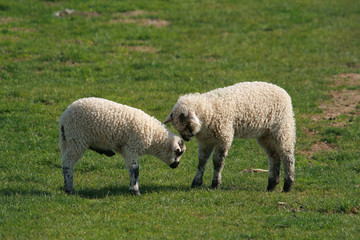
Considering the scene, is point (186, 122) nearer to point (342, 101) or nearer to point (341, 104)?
point (341, 104)

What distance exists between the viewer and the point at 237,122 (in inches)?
420

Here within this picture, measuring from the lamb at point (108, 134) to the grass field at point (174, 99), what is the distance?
0.70 m

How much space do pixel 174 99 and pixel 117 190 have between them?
592cm

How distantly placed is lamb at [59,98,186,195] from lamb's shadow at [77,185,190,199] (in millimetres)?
259

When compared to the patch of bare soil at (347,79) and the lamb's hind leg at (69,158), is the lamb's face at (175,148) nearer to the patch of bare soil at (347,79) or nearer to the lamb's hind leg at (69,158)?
the lamb's hind leg at (69,158)

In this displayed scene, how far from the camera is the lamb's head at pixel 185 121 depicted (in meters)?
10.2

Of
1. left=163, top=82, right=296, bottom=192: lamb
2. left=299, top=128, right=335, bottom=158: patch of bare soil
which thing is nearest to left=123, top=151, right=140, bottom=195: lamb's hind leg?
left=163, top=82, right=296, bottom=192: lamb

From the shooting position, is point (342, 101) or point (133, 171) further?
point (342, 101)

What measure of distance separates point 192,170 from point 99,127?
9.85 feet

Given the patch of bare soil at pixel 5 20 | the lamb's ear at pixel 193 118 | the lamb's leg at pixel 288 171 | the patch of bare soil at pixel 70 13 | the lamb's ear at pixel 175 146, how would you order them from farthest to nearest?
the patch of bare soil at pixel 70 13 → the patch of bare soil at pixel 5 20 → the lamb's leg at pixel 288 171 → the lamb's ear at pixel 175 146 → the lamb's ear at pixel 193 118

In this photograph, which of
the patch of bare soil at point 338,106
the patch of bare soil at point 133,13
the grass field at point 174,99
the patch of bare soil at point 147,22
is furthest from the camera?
the patch of bare soil at point 133,13

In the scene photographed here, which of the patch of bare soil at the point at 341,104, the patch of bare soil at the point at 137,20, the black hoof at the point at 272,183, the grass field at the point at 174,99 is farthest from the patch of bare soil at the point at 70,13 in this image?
the black hoof at the point at 272,183

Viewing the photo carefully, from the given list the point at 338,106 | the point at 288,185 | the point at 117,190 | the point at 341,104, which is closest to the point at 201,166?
the point at 117,190

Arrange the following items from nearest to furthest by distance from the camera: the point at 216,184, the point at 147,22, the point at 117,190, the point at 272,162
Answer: the point at 117,190 < the point at 216,184 < the point at 272,162 < the point at 147,22
